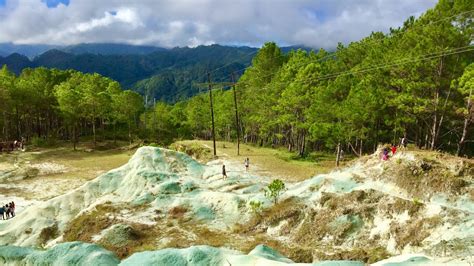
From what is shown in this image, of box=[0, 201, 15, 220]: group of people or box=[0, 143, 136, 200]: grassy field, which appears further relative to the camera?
box=[0, 143, 136, 200]: grassy field

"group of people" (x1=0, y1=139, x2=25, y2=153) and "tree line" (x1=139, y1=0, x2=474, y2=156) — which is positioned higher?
"tree line" (x1=139, y1=0, x2=474, y2=156)

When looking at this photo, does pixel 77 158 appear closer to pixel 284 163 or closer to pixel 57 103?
pixel 57 103

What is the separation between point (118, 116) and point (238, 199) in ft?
201

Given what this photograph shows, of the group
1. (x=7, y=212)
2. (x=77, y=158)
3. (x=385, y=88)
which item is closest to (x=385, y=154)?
(x=385, y=88)

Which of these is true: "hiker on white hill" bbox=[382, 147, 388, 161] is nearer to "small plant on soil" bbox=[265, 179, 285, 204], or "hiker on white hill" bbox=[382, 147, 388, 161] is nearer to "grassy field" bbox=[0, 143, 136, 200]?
"small plant on soil" bbox=[265, 179, 285, 204]

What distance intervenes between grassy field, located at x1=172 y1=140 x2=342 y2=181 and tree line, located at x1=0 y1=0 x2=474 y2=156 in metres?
3.33

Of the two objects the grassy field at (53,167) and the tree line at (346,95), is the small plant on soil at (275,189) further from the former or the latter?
the grassy field at (53,167)

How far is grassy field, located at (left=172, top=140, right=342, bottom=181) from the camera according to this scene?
4867cm

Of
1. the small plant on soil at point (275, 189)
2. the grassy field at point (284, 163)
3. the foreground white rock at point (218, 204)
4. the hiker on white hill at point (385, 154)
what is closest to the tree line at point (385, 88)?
the grassy field at point (284, 163)

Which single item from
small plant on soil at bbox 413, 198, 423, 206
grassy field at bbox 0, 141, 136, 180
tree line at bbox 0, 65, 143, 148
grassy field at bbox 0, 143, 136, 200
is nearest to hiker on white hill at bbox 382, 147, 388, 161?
small plant on soil at bbox 413, 198, 423, 206

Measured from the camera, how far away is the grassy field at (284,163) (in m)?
48.7

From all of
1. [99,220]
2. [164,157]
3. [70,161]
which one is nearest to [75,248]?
[99,220]

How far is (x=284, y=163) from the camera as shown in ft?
184

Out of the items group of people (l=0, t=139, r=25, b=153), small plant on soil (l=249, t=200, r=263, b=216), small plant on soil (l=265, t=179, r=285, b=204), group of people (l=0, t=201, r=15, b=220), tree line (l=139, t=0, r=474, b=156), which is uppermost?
tree line (l=139, t=0, r=474, b=156)
